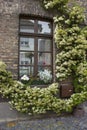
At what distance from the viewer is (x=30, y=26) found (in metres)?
7.58

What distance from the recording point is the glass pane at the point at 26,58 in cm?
753

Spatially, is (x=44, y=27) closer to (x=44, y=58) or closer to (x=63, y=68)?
(x=44, y=58)

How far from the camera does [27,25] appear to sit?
754 centimetres

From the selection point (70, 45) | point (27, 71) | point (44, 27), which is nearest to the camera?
point (27, 71)

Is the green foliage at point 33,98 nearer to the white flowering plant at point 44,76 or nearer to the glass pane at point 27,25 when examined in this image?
the white flowering plant at point 44,76

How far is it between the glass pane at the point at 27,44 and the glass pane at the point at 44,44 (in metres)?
0.26

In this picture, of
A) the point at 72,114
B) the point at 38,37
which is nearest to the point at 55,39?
the point at 38,37

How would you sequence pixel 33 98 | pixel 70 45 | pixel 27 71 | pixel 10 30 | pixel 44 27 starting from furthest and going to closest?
pixel 44 27, pixel 70 45, pixel 27 71, pixel 10 30, pixel 33 98

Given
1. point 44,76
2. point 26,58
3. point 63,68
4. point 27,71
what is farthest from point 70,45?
point 27,71

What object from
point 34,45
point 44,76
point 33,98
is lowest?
point 33,98

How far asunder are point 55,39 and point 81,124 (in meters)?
2.68

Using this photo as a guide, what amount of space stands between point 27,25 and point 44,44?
2.67ft

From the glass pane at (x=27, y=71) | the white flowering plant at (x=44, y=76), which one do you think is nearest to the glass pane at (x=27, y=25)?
the glass pane at (x=27, y=71)

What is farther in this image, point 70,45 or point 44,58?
point 44,58
